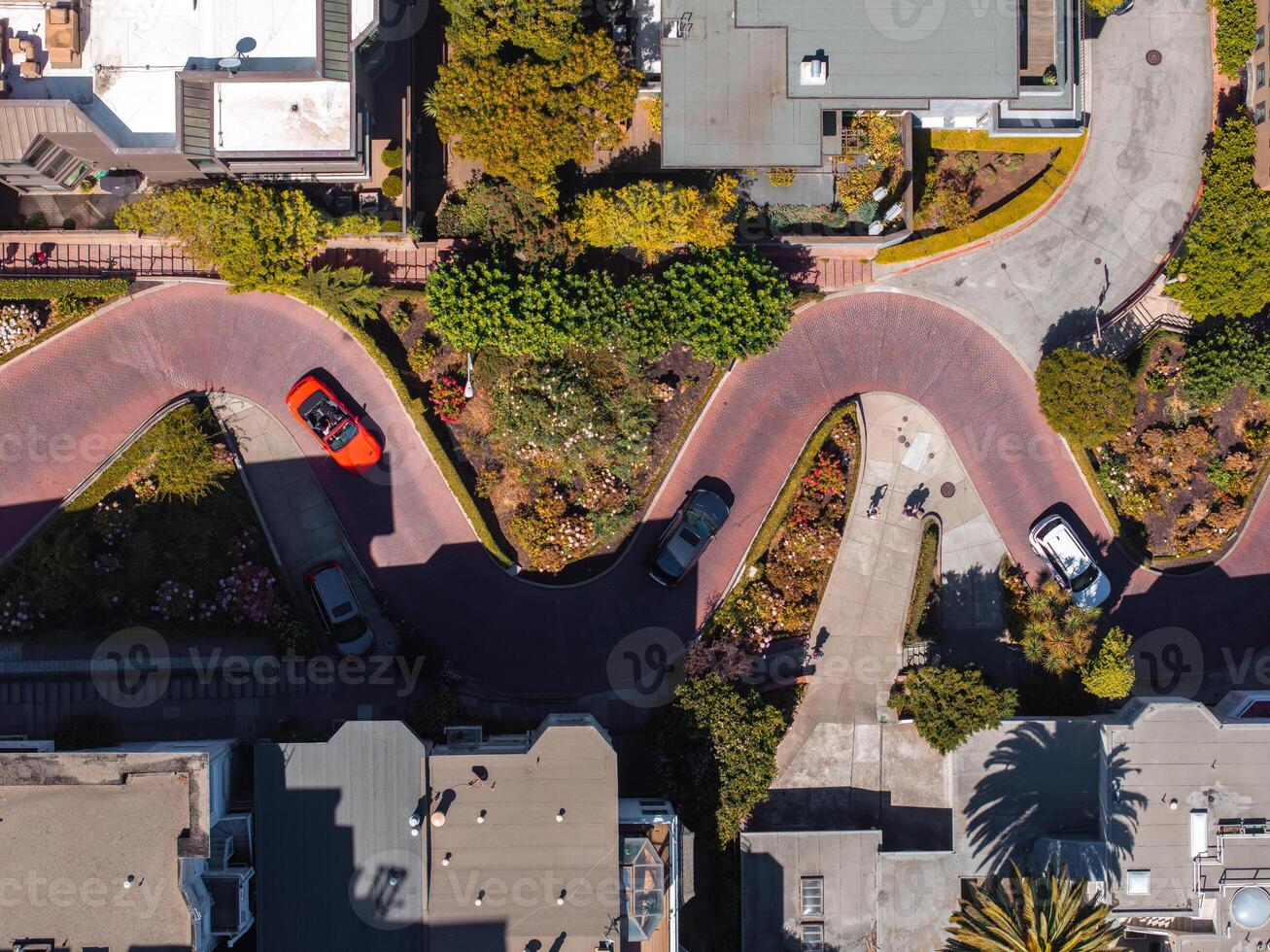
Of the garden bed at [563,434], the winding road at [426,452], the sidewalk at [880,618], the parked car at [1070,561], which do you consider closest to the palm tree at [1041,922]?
the sidewalk at [880,618]

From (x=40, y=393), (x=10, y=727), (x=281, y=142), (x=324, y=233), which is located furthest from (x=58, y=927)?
(x=281, y=142)

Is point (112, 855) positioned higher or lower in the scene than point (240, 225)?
lower

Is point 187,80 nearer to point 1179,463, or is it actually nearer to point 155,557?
point 155,557

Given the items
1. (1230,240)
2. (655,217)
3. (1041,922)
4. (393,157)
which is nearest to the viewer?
(1041,922)

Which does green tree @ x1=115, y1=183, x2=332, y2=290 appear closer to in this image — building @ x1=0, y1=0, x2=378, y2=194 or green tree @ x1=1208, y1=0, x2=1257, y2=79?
building @ x1=0, y1=0, x2=378, y2=194

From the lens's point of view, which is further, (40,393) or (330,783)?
(40,393)

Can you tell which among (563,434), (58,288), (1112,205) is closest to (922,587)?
(563,434)

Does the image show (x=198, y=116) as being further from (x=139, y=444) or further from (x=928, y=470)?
(x=928, y=470)
